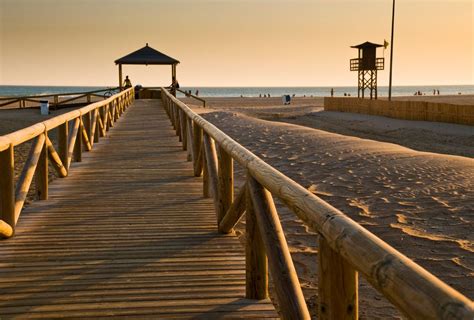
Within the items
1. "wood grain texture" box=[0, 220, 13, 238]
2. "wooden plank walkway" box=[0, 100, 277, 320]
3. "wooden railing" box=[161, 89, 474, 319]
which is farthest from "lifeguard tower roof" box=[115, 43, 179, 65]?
"wooden railing" box=[161, 89, 474, 319]

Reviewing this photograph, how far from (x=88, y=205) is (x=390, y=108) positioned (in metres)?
23.5

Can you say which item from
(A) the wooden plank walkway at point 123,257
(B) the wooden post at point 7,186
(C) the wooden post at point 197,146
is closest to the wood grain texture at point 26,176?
(B) the wooden post at point 7,186

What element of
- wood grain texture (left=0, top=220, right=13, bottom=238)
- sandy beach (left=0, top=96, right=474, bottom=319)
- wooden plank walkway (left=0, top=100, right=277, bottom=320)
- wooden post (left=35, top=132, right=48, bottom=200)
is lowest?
sandy beach (left=0, top=96, right=474, bottom=319)

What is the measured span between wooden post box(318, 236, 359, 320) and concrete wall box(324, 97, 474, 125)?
21.6 meters

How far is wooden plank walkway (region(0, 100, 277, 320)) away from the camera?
3348 mm

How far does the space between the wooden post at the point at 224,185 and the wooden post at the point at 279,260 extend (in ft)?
5.60

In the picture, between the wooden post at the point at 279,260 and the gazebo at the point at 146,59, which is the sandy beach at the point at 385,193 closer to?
the wooden post at the point at 279,260

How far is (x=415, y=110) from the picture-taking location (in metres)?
25.3

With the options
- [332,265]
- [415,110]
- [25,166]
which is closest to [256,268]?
[332,265]

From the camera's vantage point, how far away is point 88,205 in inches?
238

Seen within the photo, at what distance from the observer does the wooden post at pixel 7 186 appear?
4.71 meters

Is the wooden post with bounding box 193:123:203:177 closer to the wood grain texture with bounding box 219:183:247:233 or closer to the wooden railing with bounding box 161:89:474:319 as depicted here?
the wood grain texture with bounding box 219:183:247:233

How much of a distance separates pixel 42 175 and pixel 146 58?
2476 centimetres

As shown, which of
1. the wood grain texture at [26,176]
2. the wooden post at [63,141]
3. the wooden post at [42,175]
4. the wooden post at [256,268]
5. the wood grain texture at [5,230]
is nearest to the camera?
the wooden post at [256,268]
